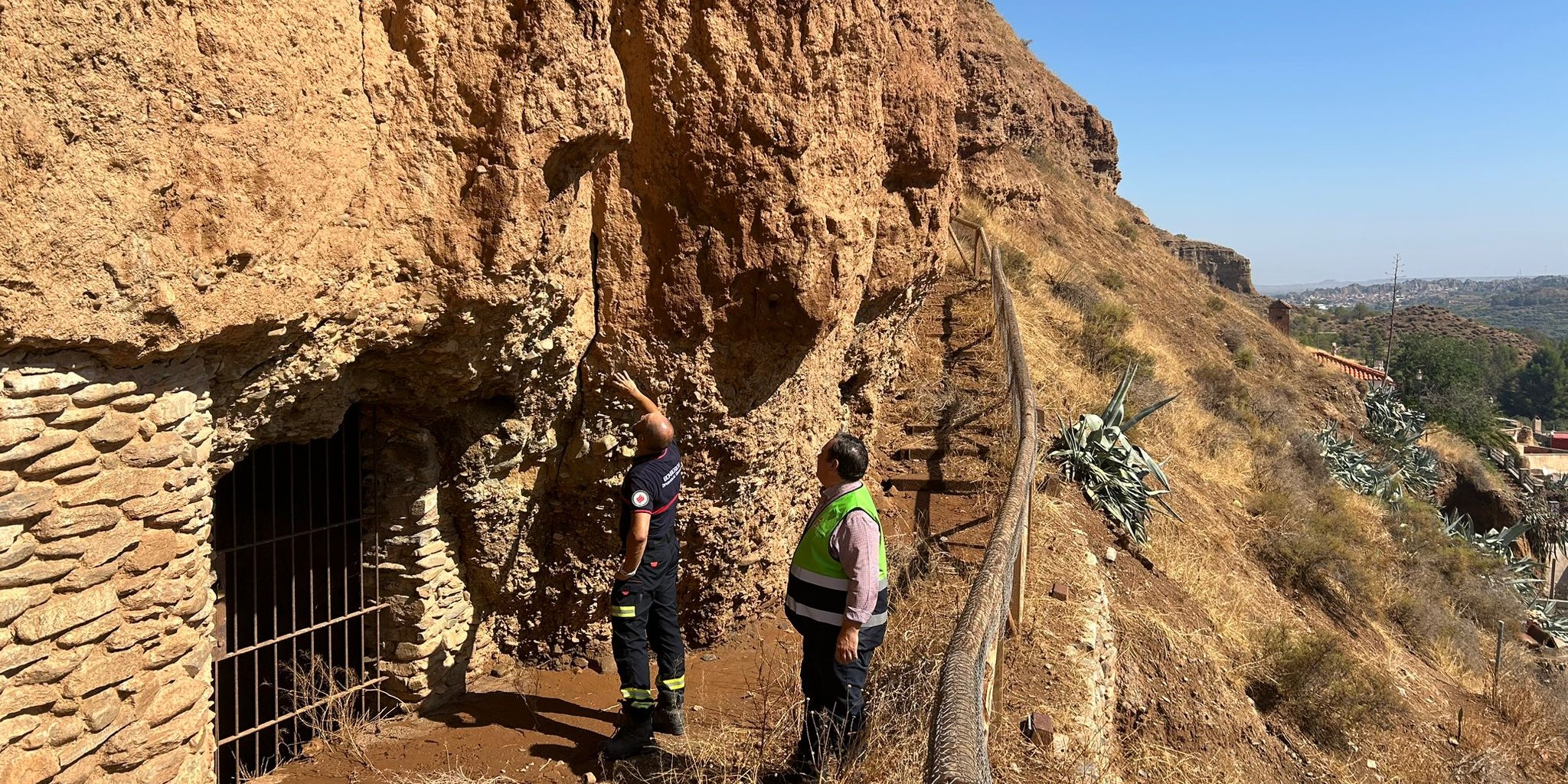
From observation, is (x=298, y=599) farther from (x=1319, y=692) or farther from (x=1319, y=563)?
(x=1319, y=563)

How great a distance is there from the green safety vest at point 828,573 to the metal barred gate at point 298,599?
2.47 m

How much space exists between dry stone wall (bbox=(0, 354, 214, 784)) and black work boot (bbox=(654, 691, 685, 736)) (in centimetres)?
186

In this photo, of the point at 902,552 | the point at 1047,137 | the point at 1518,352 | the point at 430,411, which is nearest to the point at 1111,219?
the point at 1047,137

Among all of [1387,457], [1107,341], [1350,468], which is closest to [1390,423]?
[1387,457]

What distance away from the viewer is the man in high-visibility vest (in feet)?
11.0

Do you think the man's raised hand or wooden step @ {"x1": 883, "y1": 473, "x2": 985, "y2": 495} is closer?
the man's raised hand

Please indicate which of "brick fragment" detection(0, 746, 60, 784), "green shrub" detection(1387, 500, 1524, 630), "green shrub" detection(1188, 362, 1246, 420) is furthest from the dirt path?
"green shrub" detection(1188, 362, 1246, 420)

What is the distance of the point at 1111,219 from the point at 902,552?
22656 mm

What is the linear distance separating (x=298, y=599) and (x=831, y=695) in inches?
116

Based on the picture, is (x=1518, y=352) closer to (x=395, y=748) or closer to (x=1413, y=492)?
(x=1413, y=492)

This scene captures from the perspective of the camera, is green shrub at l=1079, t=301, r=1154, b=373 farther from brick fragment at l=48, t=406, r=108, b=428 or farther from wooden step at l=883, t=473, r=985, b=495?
brick fragment at l=48, t=406, r=108, b=428

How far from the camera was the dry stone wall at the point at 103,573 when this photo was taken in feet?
9.21

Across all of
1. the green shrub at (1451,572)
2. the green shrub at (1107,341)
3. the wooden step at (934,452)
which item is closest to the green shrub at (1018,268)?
the green shrub at (1107,341)

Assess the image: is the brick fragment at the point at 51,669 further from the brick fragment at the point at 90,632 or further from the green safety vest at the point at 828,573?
the green safety vest at the point at 828,573
